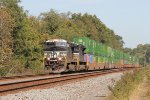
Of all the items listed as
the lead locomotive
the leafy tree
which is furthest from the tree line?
the lead locomotive

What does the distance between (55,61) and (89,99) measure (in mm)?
18450

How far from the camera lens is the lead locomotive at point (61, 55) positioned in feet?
109

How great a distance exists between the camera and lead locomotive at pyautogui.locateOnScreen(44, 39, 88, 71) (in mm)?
33344

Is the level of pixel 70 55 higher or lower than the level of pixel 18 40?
lower

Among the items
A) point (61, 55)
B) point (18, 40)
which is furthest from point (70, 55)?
point (18, 40)

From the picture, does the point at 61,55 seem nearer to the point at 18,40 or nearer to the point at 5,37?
the point at 5,37

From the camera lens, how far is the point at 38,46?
168ft

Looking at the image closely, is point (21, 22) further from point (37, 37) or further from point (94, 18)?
point (94, 18)

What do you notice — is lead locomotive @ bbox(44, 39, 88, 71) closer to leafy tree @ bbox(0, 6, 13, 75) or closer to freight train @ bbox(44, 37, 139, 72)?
freight train @ bbox(44, 37, 139, 72)

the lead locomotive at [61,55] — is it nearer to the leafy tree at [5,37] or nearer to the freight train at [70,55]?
the freight train at [70,55]

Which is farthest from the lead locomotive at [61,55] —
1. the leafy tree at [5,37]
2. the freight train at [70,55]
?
the leafy tree at [5,37]

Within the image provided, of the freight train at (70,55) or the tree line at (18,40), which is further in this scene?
the tree line at (18,40)

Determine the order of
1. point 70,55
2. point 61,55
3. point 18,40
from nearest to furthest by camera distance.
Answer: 1. point 61,55
2. point 70,55
3. point 18,40

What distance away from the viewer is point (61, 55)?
3406cm
